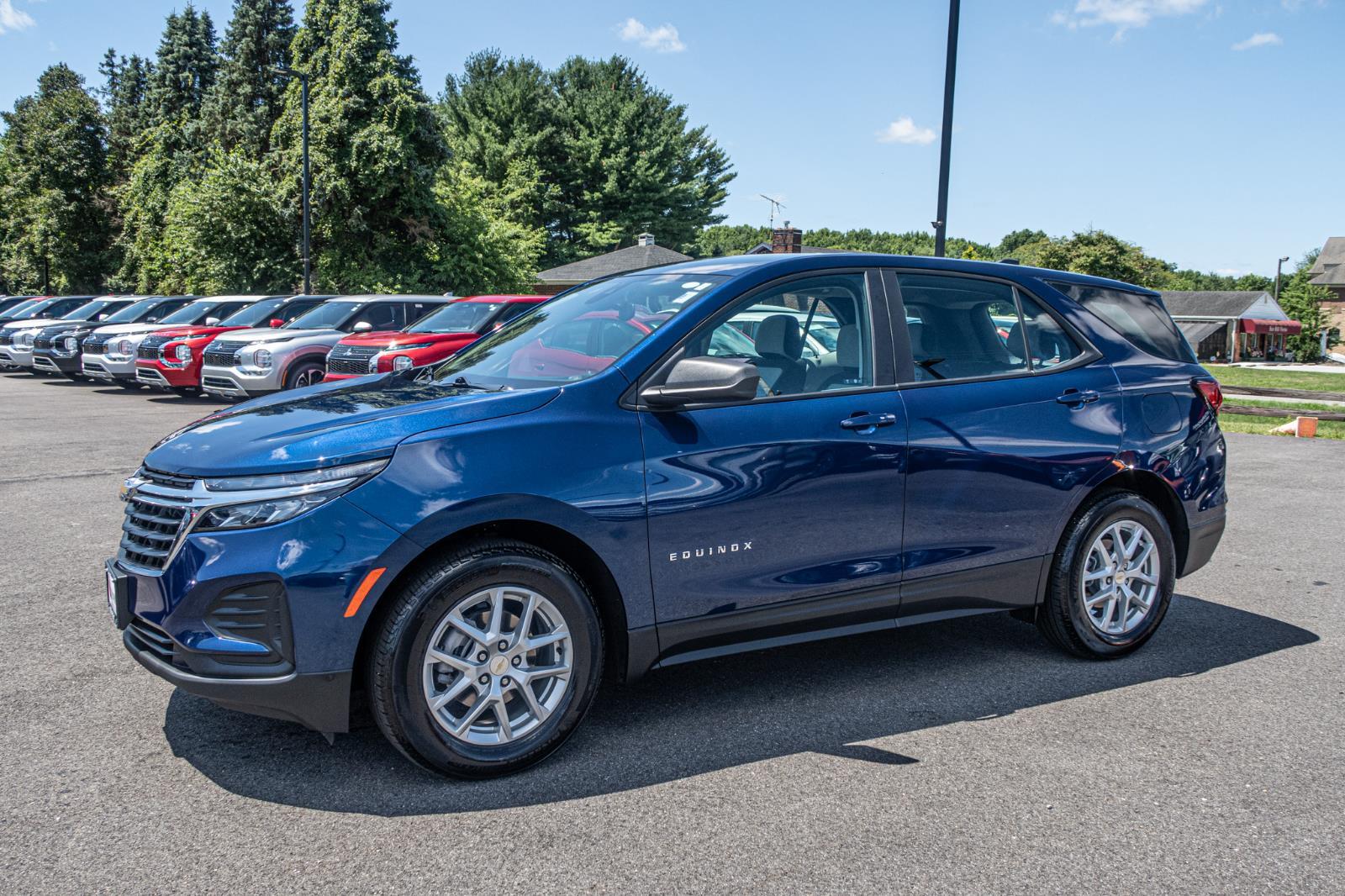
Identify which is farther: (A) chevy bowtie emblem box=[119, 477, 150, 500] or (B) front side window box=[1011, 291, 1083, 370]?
(B) front side window box=[1011, 291, 1083, 370]

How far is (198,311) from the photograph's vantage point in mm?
20656

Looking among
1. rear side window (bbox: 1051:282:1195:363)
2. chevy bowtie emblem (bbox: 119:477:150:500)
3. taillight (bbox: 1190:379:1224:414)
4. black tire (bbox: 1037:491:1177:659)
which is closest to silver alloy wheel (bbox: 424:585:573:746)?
chevy bowtie emblem (bbox: 119:477:150:500)

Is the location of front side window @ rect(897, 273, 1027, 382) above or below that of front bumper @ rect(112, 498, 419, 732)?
above

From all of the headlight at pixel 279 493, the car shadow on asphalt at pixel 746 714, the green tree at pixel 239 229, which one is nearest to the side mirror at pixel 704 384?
the headlight at pixel 279 493

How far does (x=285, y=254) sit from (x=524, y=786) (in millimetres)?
40014

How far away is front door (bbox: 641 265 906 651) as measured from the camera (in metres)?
3.86

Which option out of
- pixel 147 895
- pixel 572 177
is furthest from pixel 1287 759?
pixel 572 177

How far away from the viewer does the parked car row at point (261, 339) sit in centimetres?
1455

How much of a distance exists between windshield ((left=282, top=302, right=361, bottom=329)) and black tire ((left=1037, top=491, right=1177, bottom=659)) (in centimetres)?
1403

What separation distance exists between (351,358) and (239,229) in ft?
90.0

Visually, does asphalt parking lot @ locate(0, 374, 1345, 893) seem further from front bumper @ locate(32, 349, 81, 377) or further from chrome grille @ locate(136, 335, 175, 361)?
front bumper @ locate(32, 349, 81, 377)

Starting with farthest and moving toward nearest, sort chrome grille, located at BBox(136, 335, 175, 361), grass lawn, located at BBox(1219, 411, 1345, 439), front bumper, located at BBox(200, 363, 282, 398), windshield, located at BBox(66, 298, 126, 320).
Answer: windshield, located at BBox(66, 298, 126, 320), chrome grille, located at BBox(136, 335, 175, 361), grass lawn, located at BBox(1219, 411, 1345, 439), front bumper, located at BBox(200, 363, 282, 398)

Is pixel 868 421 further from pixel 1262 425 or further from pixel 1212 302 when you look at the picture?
pixel 1212 302

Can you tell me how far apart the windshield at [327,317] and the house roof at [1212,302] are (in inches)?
3045
